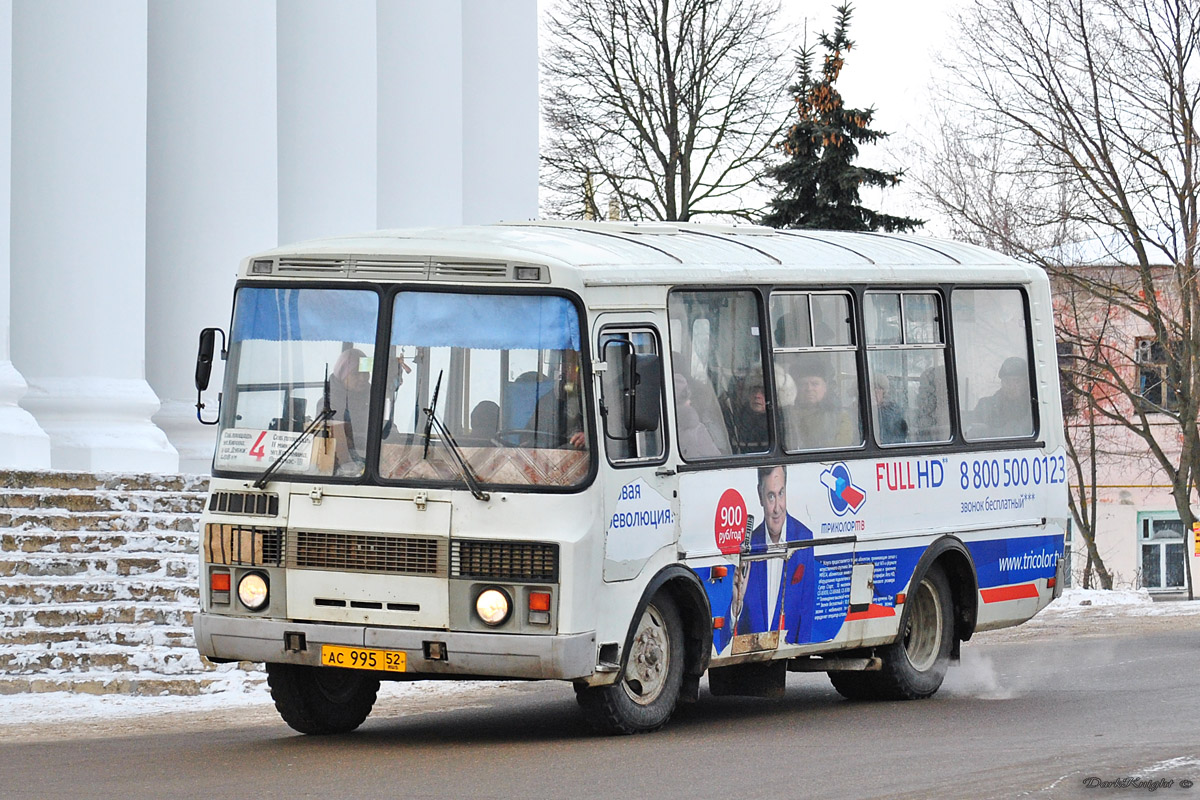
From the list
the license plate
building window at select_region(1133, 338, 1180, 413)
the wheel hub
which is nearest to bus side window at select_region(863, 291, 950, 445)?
the wheel hub

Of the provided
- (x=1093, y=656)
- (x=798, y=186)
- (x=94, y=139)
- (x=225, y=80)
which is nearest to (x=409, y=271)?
(x=1093, y=656)

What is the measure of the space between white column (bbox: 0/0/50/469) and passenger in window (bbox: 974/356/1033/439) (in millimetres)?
10666

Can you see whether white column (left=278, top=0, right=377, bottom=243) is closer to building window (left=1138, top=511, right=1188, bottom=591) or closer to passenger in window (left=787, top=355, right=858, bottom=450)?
passenger in window (left=787, top=355, right=858, bottom=450)

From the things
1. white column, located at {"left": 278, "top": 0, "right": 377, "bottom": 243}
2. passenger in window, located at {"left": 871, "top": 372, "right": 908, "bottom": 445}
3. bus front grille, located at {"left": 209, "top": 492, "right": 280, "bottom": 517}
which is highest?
white column, located at {"left": 278, "top": 0, "right": 377, "bottom": 243}

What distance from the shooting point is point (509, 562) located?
1033cm

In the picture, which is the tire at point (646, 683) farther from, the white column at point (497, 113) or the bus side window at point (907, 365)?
the white column at point (497, 113)

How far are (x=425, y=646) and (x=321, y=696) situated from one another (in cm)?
130

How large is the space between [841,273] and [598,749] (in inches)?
154

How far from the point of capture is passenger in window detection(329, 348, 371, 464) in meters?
10.6

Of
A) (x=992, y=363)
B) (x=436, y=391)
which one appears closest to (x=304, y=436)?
(x=436, y=391)

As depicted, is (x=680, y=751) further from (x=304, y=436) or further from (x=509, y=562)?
(x=304, y=436)

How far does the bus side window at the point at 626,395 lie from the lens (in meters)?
10.7

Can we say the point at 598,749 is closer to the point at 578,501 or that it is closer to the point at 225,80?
the point at 578,501

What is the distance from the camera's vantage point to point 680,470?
37.2 ft
